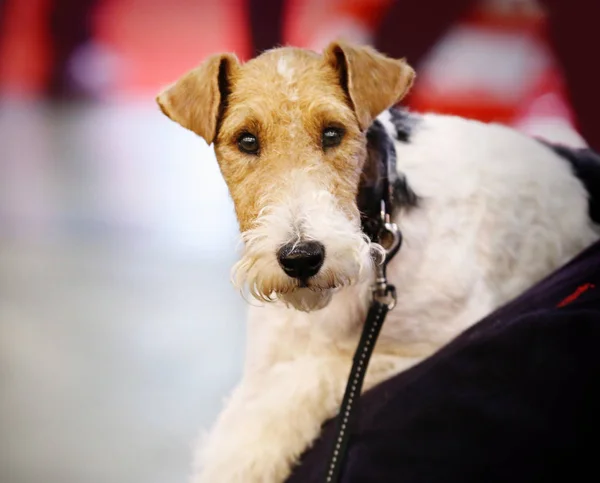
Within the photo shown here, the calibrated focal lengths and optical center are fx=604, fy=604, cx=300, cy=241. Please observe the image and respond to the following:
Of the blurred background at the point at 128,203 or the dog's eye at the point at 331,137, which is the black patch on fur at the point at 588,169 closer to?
the blurred background at the point at 128,203

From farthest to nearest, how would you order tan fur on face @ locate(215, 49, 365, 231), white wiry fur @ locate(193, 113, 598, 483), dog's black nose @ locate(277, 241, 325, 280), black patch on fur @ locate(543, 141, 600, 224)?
black patch on fur @ locate(543, 141, 600, 224), white wiry fur @ locate(193, 113, 598, 483), tan fur on face @ locate(215, 49, 365, 231), dog's black nose @ locate(277, 241, 325, 280)

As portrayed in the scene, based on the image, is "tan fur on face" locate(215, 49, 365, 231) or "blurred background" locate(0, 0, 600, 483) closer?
"tan fur on face" locate(215, 49, 365, 231)

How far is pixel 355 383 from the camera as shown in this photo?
145 centimetres

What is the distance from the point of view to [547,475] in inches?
41.3

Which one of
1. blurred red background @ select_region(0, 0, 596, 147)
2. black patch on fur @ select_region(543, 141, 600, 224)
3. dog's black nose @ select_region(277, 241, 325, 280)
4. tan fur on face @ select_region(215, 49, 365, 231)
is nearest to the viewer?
dog's black nose @ select_region(277, 241, 325, 280)

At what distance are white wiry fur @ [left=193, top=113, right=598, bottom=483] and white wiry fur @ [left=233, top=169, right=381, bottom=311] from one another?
305 millimetres

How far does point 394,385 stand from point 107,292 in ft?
2.89

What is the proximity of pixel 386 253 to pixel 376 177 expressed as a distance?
0.61ft

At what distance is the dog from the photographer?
1215 mm

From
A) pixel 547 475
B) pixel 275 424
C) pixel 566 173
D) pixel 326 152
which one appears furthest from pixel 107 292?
pixel 566 173

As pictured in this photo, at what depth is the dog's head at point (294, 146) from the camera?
1.15m

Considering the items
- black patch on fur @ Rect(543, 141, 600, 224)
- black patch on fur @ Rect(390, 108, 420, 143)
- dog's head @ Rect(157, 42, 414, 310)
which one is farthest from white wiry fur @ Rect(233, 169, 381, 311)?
black patch on fur @ Rect(543, 141, 600, 224)

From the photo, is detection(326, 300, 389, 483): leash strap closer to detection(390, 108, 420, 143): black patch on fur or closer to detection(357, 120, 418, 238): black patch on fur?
detection(357, 120, 418, 238): black patch on fur

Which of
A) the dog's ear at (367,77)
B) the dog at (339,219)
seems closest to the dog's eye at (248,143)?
the dog at (339,219)
